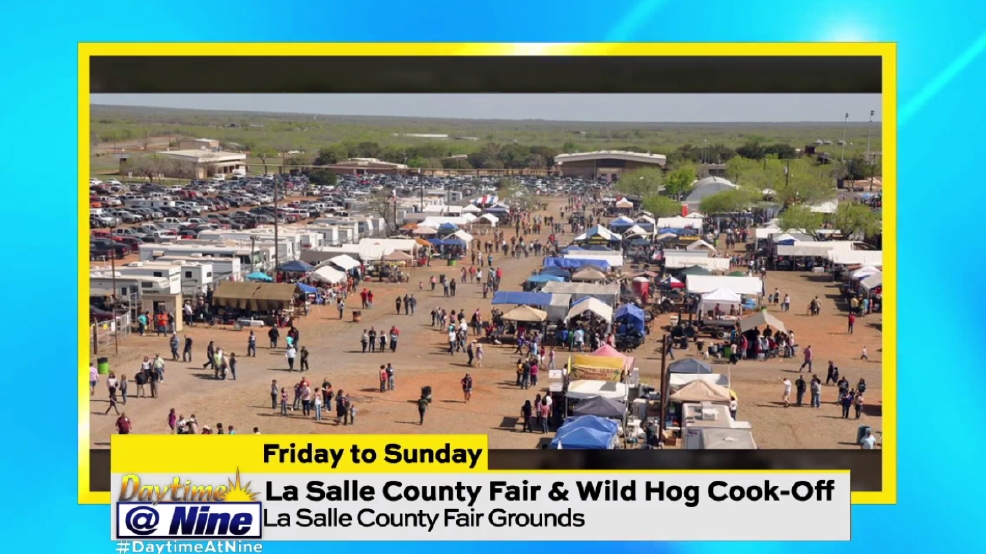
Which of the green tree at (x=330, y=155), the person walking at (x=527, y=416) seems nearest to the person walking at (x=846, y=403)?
the person walking at (x=527, y=416)

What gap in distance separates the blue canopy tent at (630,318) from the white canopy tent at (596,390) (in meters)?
5.12

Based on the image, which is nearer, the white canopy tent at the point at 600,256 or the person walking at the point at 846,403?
the person walking at the point at 846,403

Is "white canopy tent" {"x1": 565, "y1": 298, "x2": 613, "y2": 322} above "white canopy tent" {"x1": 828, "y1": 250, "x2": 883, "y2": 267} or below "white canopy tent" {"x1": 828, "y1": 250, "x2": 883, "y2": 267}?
below

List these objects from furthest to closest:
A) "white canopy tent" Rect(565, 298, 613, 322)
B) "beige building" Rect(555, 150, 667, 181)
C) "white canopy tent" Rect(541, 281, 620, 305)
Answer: "beige building" Rect(555, 150, 667, 181) → "white canopy tent" Rect(541, 281, 620, 305) → "white canopy tent" Rect(565, 298, 613, 322)

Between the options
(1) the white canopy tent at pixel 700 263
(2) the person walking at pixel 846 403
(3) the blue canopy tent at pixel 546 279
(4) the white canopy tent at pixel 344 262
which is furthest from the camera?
(1) the white canopy tent at pixel 700 263

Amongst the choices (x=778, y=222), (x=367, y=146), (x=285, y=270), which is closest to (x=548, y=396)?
(x=285, y=270)

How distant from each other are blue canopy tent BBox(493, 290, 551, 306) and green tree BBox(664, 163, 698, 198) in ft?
67.6

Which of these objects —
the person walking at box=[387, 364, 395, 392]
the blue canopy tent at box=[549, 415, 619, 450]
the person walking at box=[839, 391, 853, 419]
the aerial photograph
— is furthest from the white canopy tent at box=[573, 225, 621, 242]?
the blue canopy tent at box=[549, 415, 619, 450]

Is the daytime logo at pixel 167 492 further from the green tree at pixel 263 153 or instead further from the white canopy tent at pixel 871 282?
the green tree at pixel 263 153

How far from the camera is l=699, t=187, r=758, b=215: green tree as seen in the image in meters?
33.6

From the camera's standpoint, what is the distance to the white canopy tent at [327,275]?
2202 centimetres

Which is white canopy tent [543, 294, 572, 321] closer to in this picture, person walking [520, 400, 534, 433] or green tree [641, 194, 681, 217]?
person walking [520, 400, 534, 433]

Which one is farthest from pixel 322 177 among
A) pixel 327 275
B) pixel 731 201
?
pixel 327 275

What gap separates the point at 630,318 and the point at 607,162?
2708cm
